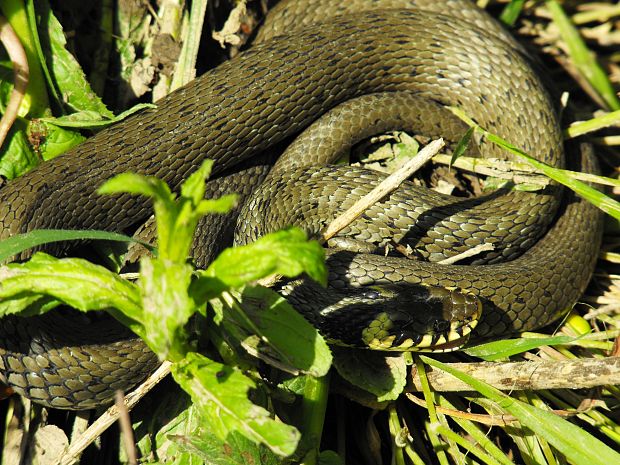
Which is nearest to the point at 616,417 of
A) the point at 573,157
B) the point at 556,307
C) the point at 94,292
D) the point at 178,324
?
the point at 556,307

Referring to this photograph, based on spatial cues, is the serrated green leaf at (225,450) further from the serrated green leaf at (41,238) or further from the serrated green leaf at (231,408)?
the serrated green leaf at (41,238)

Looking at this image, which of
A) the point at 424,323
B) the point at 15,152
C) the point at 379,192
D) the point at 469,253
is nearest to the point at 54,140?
the point at 15,152

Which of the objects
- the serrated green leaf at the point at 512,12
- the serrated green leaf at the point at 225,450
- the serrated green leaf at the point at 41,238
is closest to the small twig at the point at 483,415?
the serrated green leaf at the point at 225,450

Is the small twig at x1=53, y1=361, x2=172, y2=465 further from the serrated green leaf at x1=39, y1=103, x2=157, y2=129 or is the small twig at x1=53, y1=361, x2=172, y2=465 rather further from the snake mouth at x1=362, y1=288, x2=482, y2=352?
the serrated green leaf at x1=39, y1=103, x2=157, y2=129

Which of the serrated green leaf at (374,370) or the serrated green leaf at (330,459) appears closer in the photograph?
the serrated green leaf at (330,459)

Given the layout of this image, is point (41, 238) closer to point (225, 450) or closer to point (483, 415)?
point (225, 450)

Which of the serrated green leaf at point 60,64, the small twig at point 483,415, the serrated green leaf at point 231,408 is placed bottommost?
the small twig at point 483,415
